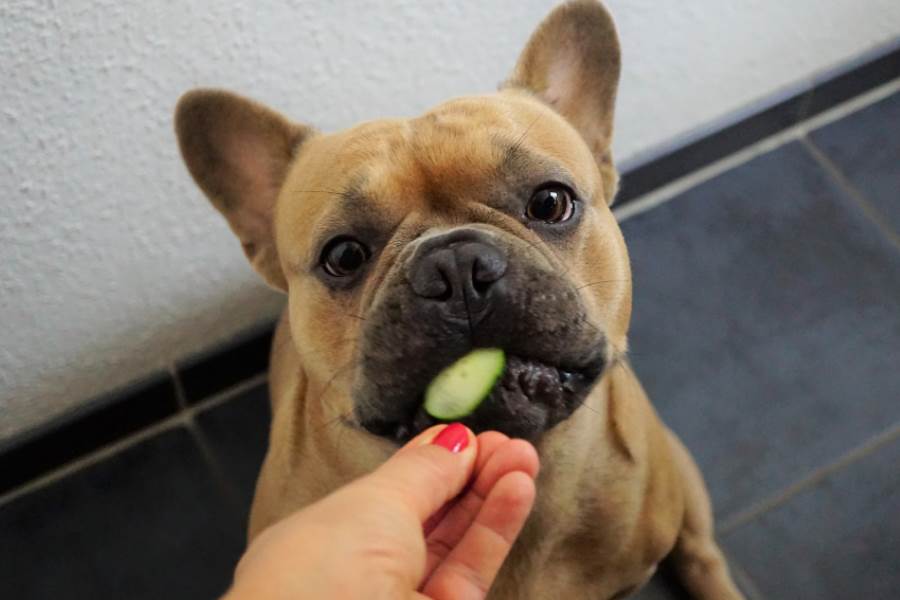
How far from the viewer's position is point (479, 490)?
1.06 metres

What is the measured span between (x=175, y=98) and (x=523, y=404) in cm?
87

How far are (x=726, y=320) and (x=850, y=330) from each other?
0.25 m

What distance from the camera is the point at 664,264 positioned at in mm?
2209

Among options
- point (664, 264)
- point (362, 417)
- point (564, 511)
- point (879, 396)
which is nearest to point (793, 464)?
point (879, 396)

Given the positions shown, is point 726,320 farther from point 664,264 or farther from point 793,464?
point 793,464

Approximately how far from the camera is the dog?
1.05 m

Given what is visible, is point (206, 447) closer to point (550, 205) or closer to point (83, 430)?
point (83, 430)

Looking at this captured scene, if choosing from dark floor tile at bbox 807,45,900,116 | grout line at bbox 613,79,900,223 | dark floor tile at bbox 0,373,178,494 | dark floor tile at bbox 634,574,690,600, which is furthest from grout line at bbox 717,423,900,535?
dark floor tile at bbox 0,373,178,494

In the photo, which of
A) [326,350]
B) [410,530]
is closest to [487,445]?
[410,530]

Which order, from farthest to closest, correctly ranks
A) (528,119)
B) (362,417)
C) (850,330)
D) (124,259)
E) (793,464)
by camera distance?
(850,330)
(793,464)
(124,259)
(528,119)
(362,417)

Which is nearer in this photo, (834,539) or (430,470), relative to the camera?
(430,470)

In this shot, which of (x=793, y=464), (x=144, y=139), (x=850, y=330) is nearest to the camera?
(x=144, y=139)

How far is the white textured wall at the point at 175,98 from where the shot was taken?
1.52 meters

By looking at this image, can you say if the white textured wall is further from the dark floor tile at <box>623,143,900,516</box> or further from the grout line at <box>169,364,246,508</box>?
the dark floor tile at <box>623,143,900,516</box>
